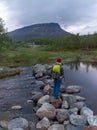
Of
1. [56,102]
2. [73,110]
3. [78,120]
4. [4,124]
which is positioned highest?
[56,102]

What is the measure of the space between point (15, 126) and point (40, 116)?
2548mm

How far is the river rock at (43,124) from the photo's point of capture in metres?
17.4

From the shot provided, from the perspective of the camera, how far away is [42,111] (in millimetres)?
19234

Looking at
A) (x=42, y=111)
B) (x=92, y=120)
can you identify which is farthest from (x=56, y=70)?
(x=92, y=120)

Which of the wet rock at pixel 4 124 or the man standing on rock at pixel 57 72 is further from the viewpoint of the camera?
the man standing on rock at pixel 57 72

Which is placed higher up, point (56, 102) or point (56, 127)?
point (56, 102)

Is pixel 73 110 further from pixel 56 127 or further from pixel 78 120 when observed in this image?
pixel 56 127

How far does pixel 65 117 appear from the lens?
18500 mm

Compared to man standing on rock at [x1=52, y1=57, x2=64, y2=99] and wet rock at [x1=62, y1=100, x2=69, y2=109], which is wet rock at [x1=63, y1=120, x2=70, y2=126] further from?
man standing on rock at [x1=52, y1=57, x2=64, y2=99]

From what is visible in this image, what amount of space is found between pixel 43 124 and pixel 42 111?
182 centimetres

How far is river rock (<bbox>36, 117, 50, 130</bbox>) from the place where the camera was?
17.4 meters

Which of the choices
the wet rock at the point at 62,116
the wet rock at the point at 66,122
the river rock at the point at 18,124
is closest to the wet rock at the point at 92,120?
the wet rock at the point at 66,122

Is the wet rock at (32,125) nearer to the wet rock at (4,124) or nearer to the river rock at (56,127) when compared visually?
the river rock at (56,127)

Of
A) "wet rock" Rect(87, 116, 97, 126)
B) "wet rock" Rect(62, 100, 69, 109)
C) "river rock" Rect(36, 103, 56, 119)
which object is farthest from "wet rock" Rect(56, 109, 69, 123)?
"wet rock" Rect(62, 100, 69, 109)
